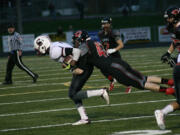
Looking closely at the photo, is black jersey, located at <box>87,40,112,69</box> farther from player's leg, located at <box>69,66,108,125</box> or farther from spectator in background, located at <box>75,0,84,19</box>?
spectator in background, located at <box>75,0,84,19</box>

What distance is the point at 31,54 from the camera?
101 ft

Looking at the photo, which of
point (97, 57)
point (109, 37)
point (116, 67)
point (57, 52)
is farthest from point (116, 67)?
point (109, 37)

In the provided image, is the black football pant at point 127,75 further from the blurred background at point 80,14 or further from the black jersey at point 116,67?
the blurred background at point 80,14

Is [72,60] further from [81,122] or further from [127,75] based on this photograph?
[81,122]

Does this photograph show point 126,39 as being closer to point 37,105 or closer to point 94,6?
point 94,6

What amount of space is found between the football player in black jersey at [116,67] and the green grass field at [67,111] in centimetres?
→ 62

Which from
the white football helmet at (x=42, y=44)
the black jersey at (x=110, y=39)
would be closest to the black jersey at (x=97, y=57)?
the white football helmet at (x=42, y=44)

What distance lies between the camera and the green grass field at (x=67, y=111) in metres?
8.52

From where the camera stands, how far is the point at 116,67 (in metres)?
8.95

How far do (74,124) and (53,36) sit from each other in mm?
22514

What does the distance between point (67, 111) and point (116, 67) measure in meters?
1.96

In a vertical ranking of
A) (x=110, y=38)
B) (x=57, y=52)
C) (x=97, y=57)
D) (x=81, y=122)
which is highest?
(x=57, y=52)

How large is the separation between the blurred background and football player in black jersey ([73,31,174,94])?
30633 mm

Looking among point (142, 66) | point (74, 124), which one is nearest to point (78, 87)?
point (74, 124)
